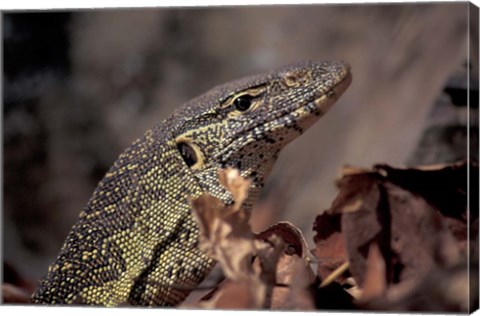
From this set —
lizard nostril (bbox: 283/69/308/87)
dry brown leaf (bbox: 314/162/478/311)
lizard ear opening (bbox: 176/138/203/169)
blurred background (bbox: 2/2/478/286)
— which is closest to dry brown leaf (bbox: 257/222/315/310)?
dry brown leaf (bbox: 314/162/478/311)

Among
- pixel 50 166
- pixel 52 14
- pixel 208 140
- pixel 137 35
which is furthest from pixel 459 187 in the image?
pixel 50 166

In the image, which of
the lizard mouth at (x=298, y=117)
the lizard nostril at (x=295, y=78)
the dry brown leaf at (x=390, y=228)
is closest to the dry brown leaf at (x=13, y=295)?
the lizard mouth at (x=298, y=117)

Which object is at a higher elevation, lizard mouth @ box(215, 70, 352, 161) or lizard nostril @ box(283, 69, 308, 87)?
lizard nostril @ box(283, 69, 308, 87)

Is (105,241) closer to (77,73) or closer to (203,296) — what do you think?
(203,296)

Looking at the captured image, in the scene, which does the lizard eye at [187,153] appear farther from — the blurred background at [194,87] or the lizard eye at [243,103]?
the blurred background at [194,87]

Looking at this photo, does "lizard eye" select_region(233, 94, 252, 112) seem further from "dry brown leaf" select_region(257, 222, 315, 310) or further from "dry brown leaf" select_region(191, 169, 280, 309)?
"dry brown leaf" select_region(191, 169, 280, 309)

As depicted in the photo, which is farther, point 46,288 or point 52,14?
point 52,14

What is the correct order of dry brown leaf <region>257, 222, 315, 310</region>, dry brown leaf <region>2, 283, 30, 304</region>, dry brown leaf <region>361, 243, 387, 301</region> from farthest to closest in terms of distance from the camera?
dry brown leaf <region>2, 283, 30, 304</region>
dry brown leaf <region>257, 222, 315, 310</region>
dry brown leaf <region>361, 243, 387, 301</region>
